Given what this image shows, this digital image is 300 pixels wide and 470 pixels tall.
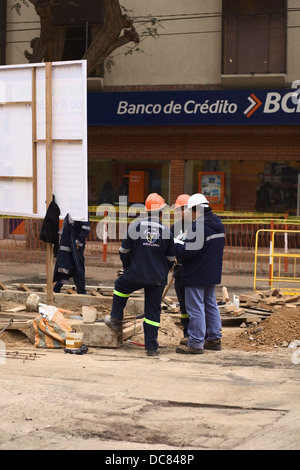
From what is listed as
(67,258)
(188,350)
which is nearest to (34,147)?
(67,258)

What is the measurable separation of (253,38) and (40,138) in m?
15.5

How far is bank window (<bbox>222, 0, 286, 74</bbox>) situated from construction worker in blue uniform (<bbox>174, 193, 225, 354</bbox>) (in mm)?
15608

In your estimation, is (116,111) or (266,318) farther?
(116,111)

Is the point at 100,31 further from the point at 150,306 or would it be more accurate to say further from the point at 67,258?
the point at 150,306

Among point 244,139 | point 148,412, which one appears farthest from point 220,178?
point 148,412

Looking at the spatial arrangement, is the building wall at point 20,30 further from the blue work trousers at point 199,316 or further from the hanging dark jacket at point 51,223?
the blue work trousers at point 199,316

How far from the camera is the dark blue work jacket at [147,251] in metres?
10.6

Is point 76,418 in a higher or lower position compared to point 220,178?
lower

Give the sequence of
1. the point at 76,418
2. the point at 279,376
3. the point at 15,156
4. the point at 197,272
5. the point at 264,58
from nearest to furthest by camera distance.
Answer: the point at 76,418
the point at 279,376
the point at 197,272
the point at 15,156
the point at 264,58

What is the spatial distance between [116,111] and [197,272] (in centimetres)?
1666

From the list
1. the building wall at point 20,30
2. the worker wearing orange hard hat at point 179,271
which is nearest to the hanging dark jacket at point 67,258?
the worker wearing orange hard hat at point 179,271

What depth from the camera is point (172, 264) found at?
428 inches

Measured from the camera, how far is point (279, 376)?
9.49 m

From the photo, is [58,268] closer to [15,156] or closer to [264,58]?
[15,156]
